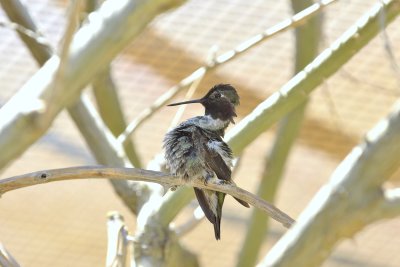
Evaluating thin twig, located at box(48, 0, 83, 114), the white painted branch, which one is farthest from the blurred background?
thin twig, located at box(48, 0, 83, 114)

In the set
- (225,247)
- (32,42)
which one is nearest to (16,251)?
(225,247)

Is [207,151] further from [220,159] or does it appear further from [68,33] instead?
[68,33]

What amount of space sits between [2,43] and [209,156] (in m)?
2.20

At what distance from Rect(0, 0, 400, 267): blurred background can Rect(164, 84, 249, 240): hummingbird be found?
722mm

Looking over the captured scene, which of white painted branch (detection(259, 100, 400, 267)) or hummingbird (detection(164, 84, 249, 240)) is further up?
hummingbird (detection(164, 84, 249, 240))

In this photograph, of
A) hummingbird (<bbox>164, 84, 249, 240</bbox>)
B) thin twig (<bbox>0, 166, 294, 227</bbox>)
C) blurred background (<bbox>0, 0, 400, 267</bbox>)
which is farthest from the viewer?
blurred background (<bbox>0, 0, 400, 267</bbox>)

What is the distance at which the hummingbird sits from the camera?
232cm

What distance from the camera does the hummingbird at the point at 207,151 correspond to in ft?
7.62

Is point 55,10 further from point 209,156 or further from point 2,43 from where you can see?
point 209,156

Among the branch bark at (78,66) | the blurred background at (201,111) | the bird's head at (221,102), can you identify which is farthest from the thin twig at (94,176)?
the blurred background at (201,111)

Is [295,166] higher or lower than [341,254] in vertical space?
higher

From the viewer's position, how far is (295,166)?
16.6ft

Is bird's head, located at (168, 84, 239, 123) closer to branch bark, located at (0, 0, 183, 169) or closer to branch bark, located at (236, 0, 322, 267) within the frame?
branch bark, located at (236, 0, 322, 267)

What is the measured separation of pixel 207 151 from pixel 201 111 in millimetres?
2106
